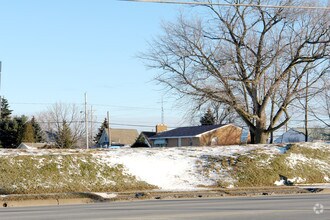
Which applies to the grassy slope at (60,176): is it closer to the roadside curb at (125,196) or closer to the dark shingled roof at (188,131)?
the roadside curb at (125,196)

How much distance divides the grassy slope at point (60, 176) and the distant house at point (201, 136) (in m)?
39.3

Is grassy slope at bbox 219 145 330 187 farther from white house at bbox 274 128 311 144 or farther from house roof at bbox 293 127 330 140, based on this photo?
house roof at bbox 293 127 330 140

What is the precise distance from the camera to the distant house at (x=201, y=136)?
6444cm

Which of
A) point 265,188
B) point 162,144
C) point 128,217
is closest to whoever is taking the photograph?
point 128,217

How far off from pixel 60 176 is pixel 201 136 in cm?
4137

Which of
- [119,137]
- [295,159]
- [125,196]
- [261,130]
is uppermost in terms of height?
[119,137]

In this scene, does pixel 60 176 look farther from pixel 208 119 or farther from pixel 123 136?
pixel 123 136

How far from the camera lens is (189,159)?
27.4 m

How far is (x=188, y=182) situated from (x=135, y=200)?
16.3 ft

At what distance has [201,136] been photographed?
6412 cm

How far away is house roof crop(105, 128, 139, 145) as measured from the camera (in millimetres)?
90356

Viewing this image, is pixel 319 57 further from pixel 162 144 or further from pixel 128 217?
pixel 162 144

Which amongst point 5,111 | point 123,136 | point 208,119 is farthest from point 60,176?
point 123,136

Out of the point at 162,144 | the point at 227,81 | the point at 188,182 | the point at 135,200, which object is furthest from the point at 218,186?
the point at 162,144
